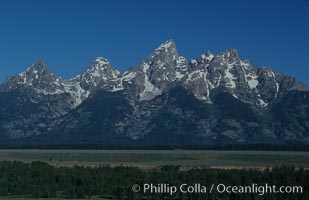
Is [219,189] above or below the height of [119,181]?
below

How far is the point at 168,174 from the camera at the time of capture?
129250mm

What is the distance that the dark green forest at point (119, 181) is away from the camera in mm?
102319

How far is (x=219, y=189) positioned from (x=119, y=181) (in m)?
25.1

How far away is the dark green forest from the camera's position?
336 feet

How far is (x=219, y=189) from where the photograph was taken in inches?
4072

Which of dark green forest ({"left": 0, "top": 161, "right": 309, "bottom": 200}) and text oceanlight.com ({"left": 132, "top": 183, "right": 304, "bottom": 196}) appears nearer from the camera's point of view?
text oceanlight.com ({"left": 132, "top": 183, "right": 304, "bottom": 196})

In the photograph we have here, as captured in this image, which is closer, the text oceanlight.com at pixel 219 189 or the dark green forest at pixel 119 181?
the text oceanlight.com at pixel 219 189

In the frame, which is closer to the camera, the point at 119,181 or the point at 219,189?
the point at 219,189

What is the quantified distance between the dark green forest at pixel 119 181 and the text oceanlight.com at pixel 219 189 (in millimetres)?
941

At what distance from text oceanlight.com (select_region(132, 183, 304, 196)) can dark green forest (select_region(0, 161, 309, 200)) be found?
941mm

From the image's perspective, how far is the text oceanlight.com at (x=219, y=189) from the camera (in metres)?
99.4

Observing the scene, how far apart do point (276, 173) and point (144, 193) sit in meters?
25.4

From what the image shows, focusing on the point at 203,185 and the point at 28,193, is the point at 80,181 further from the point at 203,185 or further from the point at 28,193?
the point at 203,185

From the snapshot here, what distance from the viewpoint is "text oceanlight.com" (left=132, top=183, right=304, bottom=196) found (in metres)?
99.4
